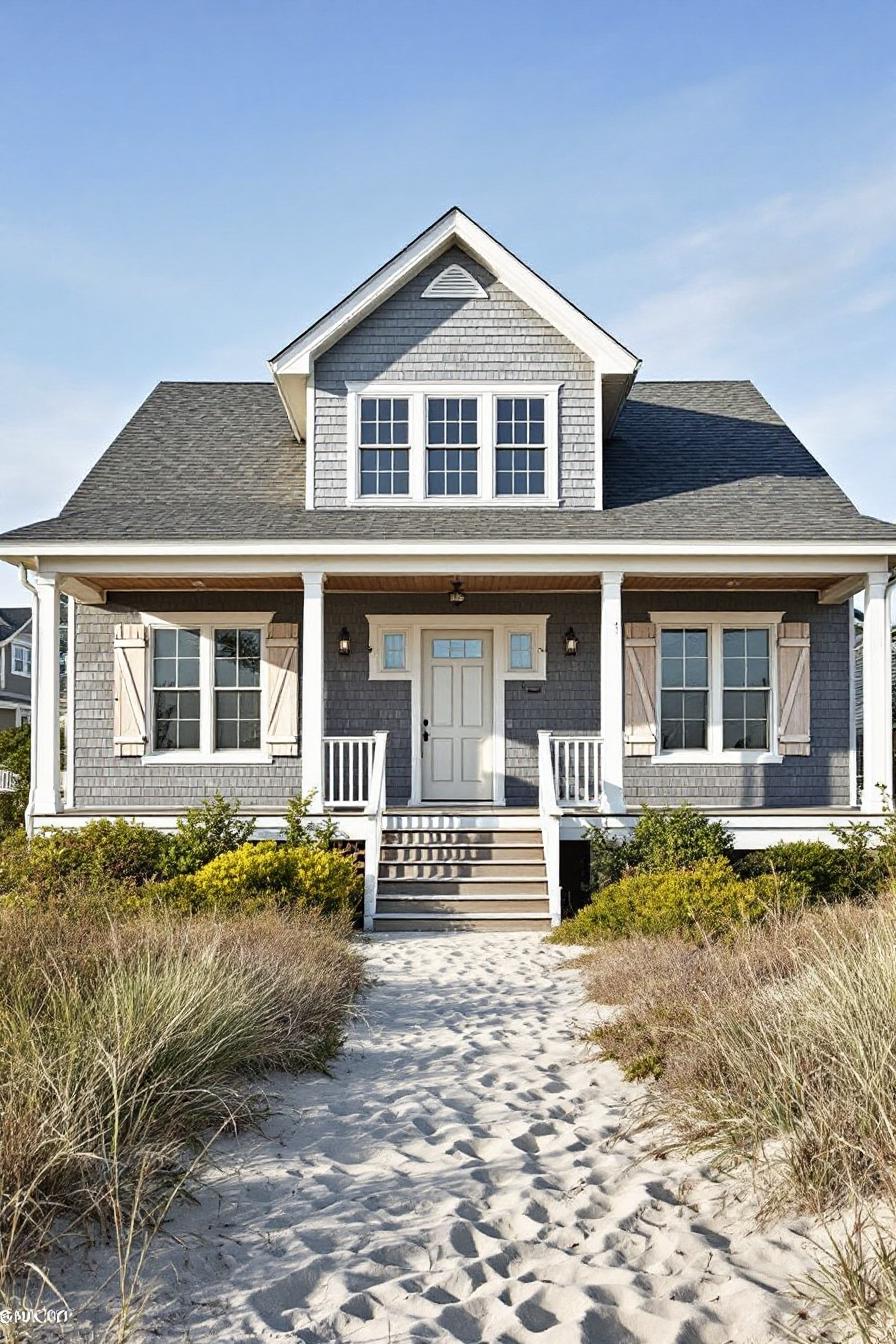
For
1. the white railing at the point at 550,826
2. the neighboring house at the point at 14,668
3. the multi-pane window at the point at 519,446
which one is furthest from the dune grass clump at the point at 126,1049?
the neighboring house at the point at 14,668

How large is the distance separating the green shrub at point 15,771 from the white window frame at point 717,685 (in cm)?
996

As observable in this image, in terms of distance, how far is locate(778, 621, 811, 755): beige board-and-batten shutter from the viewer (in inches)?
512

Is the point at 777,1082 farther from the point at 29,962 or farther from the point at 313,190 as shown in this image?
the point at 313,190

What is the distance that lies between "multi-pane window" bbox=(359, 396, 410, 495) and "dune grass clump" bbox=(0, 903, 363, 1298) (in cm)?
716

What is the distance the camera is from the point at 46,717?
11469 millimetres

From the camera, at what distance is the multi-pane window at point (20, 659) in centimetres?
3934

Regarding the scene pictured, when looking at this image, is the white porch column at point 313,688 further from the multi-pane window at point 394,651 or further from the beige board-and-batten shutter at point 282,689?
the multi-pane window at point 394,651

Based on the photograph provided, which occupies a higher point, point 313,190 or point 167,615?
point 313,190

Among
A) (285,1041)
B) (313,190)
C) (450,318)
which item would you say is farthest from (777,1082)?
(313,190)

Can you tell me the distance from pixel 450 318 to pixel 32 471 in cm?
2647

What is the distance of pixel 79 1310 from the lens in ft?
9.53

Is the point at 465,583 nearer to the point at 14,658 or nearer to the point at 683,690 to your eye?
the point at 683,690

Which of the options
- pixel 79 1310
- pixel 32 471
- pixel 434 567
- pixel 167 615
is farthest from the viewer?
pixel 32 471

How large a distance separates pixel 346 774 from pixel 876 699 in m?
6.55
